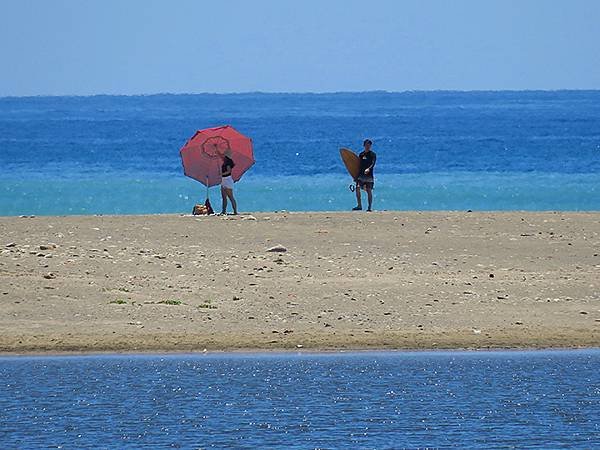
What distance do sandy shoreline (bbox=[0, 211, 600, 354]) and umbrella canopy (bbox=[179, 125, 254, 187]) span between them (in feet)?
7.86

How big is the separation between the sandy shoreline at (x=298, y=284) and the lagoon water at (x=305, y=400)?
0.70 metres

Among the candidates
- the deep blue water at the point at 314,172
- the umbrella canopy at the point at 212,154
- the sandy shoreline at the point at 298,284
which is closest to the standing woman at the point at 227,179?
the sandy shoreline at the point at 298,284

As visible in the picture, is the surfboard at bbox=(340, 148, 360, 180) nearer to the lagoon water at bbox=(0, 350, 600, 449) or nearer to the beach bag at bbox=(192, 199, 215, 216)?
the beach bag at bbox=(192, 199, 215, 216)

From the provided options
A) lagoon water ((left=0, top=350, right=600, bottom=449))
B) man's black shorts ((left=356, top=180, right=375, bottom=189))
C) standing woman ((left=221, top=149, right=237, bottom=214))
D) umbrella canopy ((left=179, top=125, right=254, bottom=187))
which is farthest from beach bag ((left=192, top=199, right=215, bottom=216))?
lagoon water ((left=0, top=350, right=600, bottom=449))

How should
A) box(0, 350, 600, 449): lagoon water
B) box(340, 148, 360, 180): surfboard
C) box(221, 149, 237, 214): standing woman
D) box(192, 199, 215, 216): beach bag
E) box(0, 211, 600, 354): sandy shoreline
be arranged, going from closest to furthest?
box(0, 350, 600, 449): lagoon water → box(0, 211, 600, 354): sandy shoreline → box(221, 149, 237, 214): standing woman → box(192, 199, 215, 216): beach bag → box(340, 148, 360, 180): surfboard

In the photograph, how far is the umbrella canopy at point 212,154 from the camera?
26.6 metres

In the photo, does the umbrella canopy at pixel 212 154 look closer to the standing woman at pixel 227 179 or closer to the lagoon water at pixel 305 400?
the standing woman at pixel 227 179

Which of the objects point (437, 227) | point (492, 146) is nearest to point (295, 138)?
point (492, 146)

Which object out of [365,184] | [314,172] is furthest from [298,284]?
[314,172]

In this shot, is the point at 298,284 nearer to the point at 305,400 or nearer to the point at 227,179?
the point at 305,400

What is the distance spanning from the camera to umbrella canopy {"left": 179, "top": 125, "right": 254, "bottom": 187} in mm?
26625

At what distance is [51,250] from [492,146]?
58369mm

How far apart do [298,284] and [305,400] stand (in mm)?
5162

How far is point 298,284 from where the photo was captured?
19.4 meters
